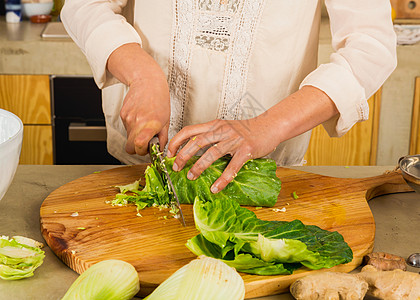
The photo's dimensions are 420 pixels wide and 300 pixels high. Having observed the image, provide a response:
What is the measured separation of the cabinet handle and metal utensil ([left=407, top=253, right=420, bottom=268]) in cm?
189

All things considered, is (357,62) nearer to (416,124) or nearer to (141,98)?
(141,98)

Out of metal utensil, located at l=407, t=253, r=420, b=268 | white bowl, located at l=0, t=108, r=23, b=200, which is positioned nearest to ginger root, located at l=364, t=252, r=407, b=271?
metal utensil, located at l=407, t=253, r=420, b=268

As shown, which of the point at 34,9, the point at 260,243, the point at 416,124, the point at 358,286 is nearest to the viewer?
the point at 358,286

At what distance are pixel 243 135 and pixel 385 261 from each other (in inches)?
16.5

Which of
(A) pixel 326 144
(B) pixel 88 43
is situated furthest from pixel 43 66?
(A) pixel 326 144

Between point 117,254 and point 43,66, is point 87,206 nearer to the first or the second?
point 117,254

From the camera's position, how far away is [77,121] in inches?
107

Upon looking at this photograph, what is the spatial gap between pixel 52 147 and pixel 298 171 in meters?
1.61

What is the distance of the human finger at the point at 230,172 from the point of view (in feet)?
4.23

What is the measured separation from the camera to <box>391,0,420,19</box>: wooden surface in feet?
10.1

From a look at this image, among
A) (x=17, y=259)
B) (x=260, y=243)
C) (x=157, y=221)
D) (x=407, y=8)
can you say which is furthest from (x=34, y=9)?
(x=260, y=243)

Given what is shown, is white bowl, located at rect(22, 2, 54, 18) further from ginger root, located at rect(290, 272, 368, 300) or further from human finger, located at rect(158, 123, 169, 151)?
ginger root, located at rect(290, 272, 368, 300)

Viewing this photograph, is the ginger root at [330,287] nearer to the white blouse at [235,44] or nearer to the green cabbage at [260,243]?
the green cabbage at [260,243]

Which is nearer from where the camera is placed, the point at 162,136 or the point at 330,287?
the point at 330,287
